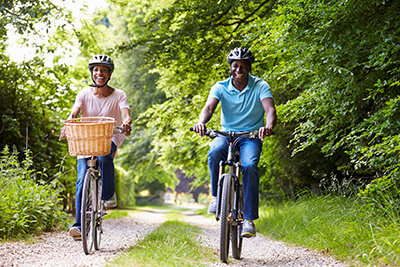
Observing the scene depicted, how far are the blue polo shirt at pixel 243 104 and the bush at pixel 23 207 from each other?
9.51 feet

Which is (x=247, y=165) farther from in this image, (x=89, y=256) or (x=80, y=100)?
(x=80, y=100)

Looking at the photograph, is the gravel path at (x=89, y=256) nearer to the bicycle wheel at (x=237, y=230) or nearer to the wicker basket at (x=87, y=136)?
the bicycle wheel at (x=237, y=230)

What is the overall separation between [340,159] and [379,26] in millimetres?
3547

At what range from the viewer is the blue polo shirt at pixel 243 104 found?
14.5 ft

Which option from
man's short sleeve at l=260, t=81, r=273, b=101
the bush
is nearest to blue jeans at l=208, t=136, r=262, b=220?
man's short sleeve at l=260, t=81, r=273, b=101

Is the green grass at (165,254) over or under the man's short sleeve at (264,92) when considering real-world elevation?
under

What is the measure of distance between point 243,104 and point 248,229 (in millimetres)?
1221

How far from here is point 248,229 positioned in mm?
4164

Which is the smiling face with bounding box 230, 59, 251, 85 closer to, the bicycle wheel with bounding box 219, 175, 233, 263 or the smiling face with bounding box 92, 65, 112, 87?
the bicycle wheel with bounding box 219, 175, 233, 263

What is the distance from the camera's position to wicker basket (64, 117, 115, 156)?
4.07 meters

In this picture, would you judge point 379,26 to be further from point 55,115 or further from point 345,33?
point 55,115

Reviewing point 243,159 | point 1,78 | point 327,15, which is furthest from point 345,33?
point 1,78

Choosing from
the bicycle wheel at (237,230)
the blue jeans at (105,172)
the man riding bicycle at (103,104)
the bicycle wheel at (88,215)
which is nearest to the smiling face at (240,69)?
the bicycle wheel at (237,230)

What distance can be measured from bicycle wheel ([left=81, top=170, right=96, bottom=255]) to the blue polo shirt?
148 centimetres
